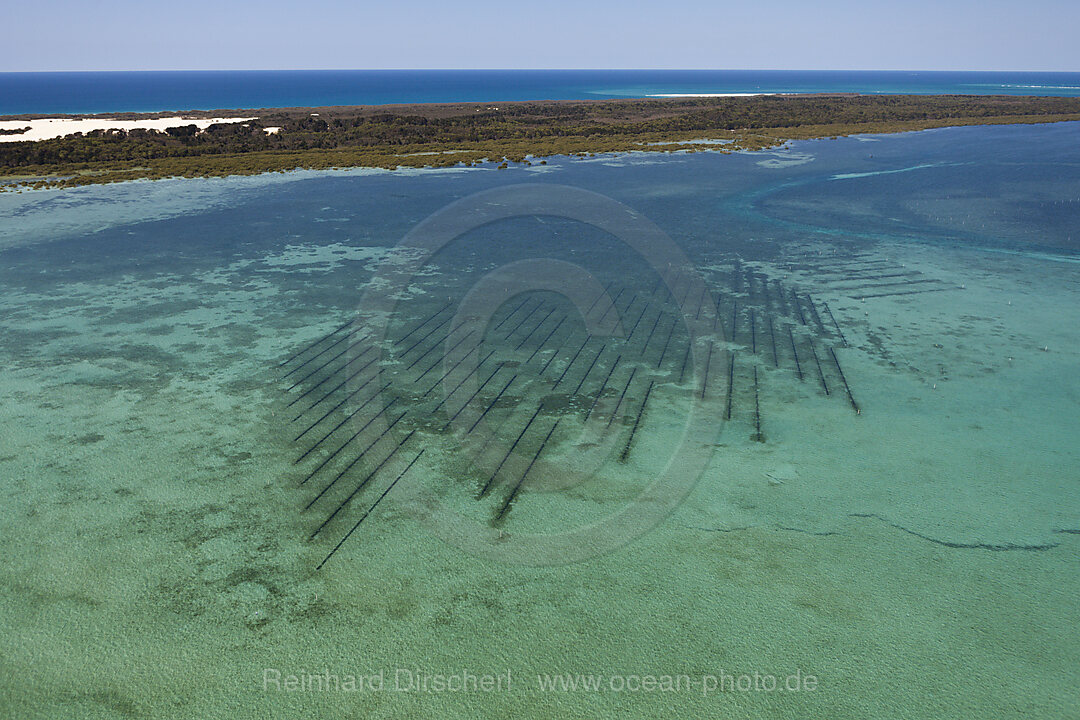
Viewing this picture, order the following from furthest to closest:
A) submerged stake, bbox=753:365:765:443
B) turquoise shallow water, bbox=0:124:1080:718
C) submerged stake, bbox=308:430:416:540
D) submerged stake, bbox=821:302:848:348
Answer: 1. submerged stake, bbox=821:302:848:348
2. submerged stake, bbox=753:365:765:443
3. submerged stake, bbox=308:430:416:540
4. turquoise shallow water, bbox=0:124:1080:718

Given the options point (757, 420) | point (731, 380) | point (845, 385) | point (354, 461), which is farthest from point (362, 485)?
point (845, 385)

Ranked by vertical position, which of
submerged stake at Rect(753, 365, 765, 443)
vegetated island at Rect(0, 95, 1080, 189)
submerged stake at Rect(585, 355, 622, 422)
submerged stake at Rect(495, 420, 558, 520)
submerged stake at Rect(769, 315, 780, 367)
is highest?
vegetated island at Rect(0, 95, 1080, 189)

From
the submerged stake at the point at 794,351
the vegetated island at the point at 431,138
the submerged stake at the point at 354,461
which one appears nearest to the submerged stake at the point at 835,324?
the submerged stake at the point at 794,351

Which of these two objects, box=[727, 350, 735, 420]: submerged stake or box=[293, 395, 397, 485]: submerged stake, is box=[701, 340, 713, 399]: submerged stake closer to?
box=[727, 350, 735, 420]: submerged stake

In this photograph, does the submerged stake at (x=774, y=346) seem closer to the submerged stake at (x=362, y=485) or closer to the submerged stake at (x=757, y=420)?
the submerged stake at (x=757, y=420)

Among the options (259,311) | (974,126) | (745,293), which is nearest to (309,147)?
(259,311)

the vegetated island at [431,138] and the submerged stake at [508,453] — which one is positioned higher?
the vegetated island at [431,138]

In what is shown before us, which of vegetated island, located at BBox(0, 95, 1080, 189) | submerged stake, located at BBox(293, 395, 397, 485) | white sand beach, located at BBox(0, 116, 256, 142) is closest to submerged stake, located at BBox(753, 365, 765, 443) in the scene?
submerged stake, located at BBox(293, 395, 397, 485)

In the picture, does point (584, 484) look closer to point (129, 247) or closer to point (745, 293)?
point (745, 293)
